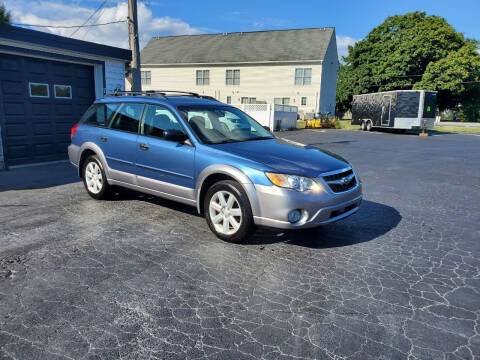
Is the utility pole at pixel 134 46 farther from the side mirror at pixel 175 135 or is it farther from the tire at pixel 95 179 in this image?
the side mirror at pixel 175 135

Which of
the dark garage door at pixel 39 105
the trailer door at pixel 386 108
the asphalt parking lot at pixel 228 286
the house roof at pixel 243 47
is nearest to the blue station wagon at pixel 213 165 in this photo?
the asphalt parking lot at pixel 228 286

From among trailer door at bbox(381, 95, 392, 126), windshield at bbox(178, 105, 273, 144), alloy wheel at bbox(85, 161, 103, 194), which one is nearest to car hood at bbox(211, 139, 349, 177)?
windshield at bbox(178, 105, 273, 144)

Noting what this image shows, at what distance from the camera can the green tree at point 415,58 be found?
39.7m

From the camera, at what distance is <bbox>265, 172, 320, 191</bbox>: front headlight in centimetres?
405

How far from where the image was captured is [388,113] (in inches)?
1077

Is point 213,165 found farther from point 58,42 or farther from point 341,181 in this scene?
point 58,42

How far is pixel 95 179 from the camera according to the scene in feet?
20.5

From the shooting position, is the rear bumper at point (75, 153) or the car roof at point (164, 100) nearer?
the car roof at point (164, 100)

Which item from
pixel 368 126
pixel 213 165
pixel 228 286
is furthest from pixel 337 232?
pixel 368 126

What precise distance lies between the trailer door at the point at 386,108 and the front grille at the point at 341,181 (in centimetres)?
2505

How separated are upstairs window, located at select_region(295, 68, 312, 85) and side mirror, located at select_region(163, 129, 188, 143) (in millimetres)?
34054

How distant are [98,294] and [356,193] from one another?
3.21 metres

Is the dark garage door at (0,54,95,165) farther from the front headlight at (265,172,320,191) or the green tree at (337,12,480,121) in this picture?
the green tree at (337,12,480,121)

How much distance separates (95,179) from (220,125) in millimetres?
2565
